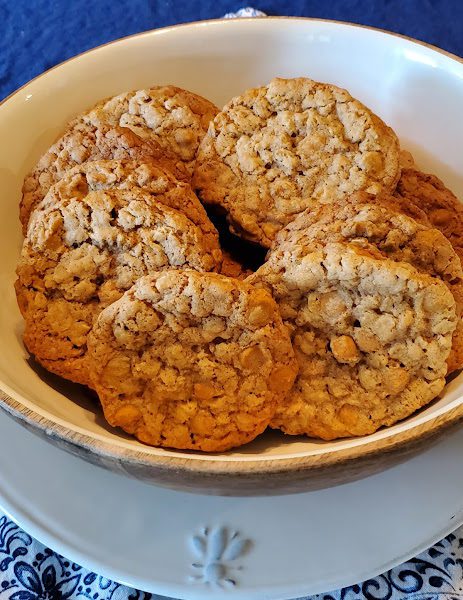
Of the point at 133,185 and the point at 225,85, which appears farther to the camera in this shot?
the point at 225,85

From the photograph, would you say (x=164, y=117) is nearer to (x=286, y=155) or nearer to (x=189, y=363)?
(x=286, y=155)

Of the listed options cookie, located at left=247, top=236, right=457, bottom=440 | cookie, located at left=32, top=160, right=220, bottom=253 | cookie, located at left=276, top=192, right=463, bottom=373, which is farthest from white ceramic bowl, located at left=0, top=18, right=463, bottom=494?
cookie, located at left=32, top=160, right=220, bottom=253

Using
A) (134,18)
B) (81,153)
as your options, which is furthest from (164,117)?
(134,18)

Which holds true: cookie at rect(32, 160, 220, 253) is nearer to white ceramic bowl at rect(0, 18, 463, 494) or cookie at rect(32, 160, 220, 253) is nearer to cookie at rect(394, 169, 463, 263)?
A: white ceramic bowl at rect(0, 18, 463, 494)

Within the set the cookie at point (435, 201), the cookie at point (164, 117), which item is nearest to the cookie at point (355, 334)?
the cookie at point (435, 201)

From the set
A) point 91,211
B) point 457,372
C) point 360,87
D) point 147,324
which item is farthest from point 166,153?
point 457,372

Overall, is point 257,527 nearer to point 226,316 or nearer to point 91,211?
point 226,316
